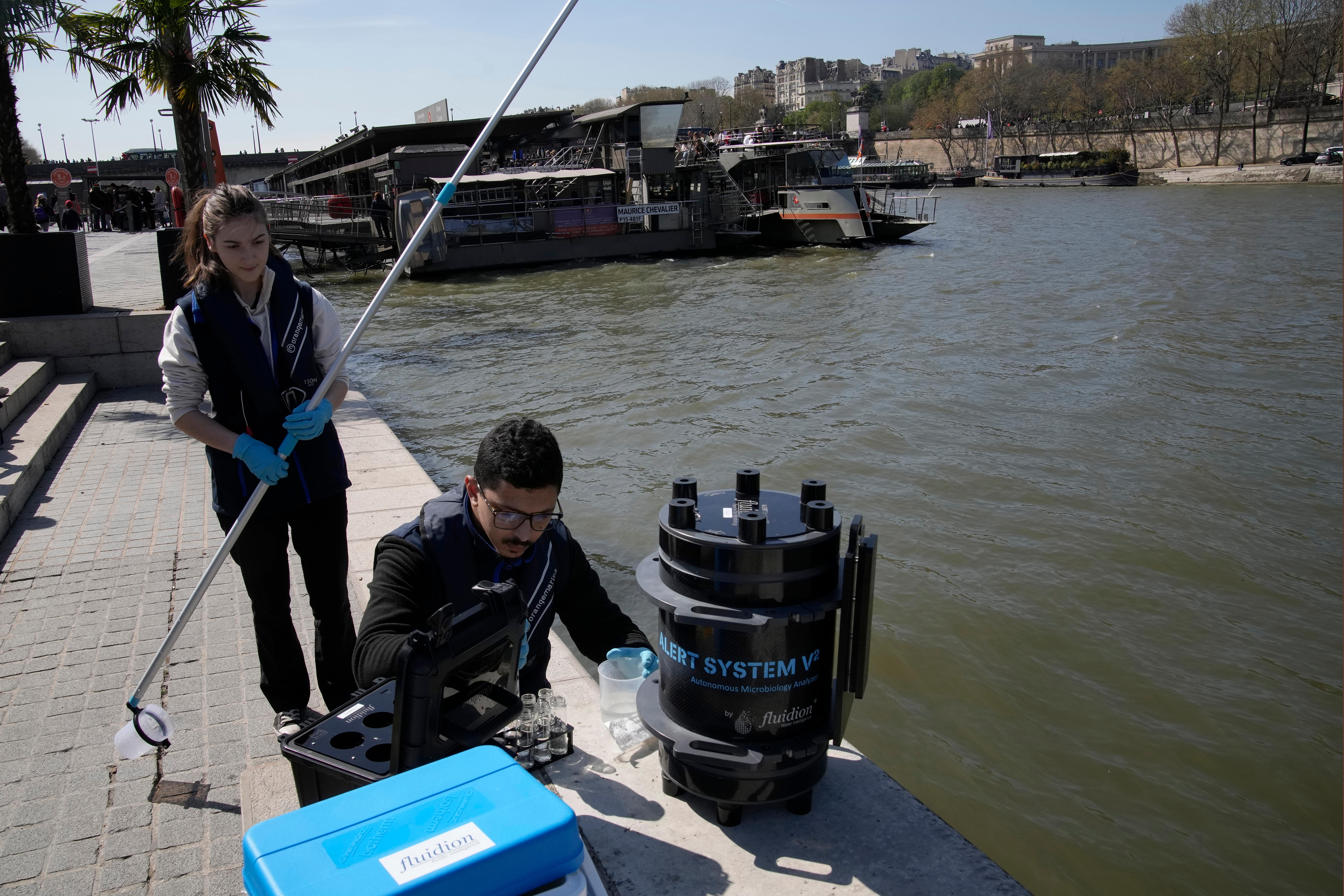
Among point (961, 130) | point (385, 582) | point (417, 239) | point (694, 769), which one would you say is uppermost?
point (961, 130)

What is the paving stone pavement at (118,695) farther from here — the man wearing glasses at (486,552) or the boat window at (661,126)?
the boat window at (661,126)

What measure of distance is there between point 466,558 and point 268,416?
1.07 m

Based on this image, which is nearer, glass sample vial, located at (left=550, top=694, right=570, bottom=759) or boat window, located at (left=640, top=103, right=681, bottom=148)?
glass sample vial, located at (left=550, top=694, right=570, bottom=759)

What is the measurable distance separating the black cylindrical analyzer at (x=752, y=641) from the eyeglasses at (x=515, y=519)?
322 mm

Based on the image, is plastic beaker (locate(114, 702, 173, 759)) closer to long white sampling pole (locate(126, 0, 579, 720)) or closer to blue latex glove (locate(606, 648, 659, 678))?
long white sampling pole (locate(126, 0, 579, 720))

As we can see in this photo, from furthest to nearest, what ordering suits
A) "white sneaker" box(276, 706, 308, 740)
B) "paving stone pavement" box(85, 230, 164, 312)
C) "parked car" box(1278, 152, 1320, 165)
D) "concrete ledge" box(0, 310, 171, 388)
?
1. "parked car" box(1278, 152, 1320, 165)
2. "paving stone pavement" box(85, 230, 164, 312)
3. "concrete ledge" box(0, 310, 171, 388)
4. "white sneaker" box(276, 706, 308, 740)

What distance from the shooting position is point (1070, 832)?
433cm

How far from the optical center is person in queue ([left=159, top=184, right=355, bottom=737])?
10.1ft

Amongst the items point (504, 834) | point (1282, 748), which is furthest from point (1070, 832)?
point (504, 834)

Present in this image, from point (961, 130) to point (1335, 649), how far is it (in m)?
127

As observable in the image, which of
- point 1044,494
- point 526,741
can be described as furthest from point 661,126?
point 526,741

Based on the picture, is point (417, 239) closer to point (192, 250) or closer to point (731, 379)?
point (192, 250)

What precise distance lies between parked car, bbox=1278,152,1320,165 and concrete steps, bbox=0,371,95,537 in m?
80.4

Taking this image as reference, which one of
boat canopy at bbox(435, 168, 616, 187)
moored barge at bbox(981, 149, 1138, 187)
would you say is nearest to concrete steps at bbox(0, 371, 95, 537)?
boat canopy at bbox(435, 168, 616, 187)
